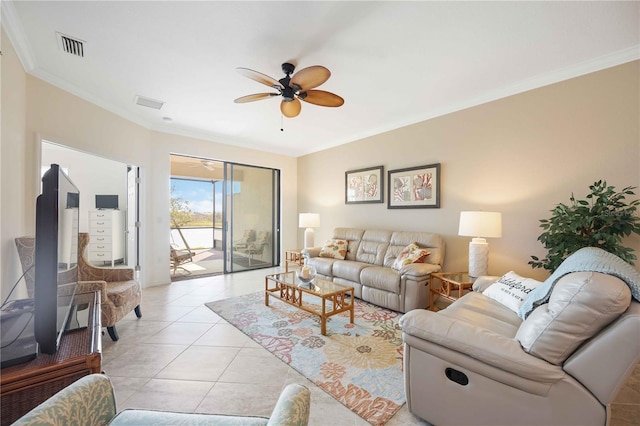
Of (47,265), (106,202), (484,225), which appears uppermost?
(106,202)

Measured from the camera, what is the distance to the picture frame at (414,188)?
3.77 m

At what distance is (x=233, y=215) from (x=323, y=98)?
145 inches

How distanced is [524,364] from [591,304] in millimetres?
395

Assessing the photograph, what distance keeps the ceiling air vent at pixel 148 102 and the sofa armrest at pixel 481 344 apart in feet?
12.9

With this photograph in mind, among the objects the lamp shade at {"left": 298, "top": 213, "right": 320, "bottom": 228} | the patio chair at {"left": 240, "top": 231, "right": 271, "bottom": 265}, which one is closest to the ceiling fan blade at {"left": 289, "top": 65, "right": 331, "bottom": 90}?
the lamp shade at {"left": 298, "top": 213, "right": 320, "bottom": 228}

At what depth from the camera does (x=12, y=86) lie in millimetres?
2238

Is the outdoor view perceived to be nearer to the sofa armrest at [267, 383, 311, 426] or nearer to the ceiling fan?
the ceiling fan

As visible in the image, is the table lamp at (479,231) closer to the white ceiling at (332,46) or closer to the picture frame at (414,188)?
the picture frame at (414,188)

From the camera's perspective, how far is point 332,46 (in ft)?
7.50

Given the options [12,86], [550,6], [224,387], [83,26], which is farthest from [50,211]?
[550,6]

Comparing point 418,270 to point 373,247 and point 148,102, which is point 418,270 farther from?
point 148,102

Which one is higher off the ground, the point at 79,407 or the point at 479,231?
the point at 479,231

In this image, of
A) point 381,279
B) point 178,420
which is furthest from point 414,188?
point 178,420

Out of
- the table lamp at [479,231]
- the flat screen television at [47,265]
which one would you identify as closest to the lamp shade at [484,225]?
the table lamp at [479,231]
